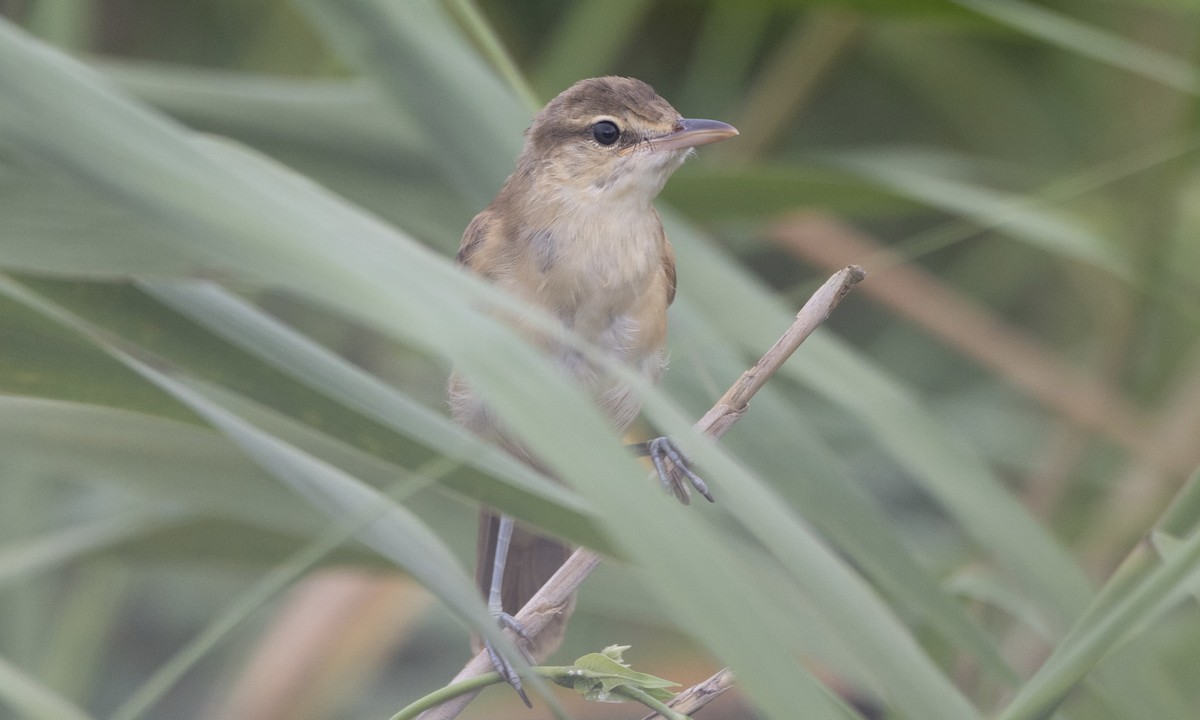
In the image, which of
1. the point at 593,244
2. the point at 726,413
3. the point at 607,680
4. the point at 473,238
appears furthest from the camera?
the point at 473,238

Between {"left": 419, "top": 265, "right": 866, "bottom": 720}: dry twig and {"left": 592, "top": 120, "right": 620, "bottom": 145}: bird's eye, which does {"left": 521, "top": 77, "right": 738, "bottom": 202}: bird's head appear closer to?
{"left": 592, "top": 120, "right": 620, "bottom": 145}: bird's eye

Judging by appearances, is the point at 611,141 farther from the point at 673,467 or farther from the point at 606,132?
the point at 673,467

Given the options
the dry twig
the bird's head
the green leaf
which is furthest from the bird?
the green leaf

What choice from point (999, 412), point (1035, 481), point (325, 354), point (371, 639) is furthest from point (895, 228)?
point (325, 354)

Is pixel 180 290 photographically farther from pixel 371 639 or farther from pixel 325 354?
pixel 371 639

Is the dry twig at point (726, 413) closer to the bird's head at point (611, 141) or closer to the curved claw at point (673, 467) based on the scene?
the curved claw at point (673, 467)

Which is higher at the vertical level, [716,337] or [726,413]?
[716,337]

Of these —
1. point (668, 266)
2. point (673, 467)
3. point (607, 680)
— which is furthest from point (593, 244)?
point (607, 680)

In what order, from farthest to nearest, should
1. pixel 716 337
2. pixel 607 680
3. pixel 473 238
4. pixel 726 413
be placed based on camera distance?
1. pixel 473 238
2. pixel 716 337
3. pixel 726 413
4. pixel 607 680

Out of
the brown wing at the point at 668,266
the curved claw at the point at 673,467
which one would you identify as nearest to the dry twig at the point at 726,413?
the curved claw at the point at 673,467
